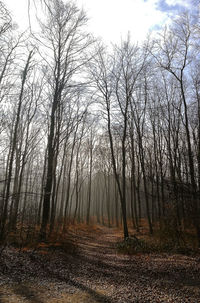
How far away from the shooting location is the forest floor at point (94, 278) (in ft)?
13.1

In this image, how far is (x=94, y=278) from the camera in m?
5.24

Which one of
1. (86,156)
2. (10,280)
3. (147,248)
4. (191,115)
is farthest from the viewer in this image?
(86,156)

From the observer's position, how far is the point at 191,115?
53.6 feet

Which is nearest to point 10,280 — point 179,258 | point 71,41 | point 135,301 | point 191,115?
point 135,301

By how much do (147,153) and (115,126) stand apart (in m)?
7.24

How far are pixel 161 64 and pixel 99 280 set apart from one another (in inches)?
419

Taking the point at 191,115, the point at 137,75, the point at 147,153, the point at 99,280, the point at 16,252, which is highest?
the point at 137,75

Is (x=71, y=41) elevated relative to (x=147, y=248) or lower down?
elevated

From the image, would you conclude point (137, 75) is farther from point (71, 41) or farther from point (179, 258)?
point (179, 258)

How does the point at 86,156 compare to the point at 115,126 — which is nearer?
the point at 115,126

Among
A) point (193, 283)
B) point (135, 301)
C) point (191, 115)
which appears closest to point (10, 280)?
point (135, 301)

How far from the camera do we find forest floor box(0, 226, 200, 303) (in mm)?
3996

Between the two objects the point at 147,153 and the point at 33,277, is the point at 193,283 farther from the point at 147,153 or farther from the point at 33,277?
the point at 147,153

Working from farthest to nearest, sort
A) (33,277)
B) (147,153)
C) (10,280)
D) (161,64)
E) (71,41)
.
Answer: (147,153) → (161,64) → (71,41) → (33,277) → (10,280)
